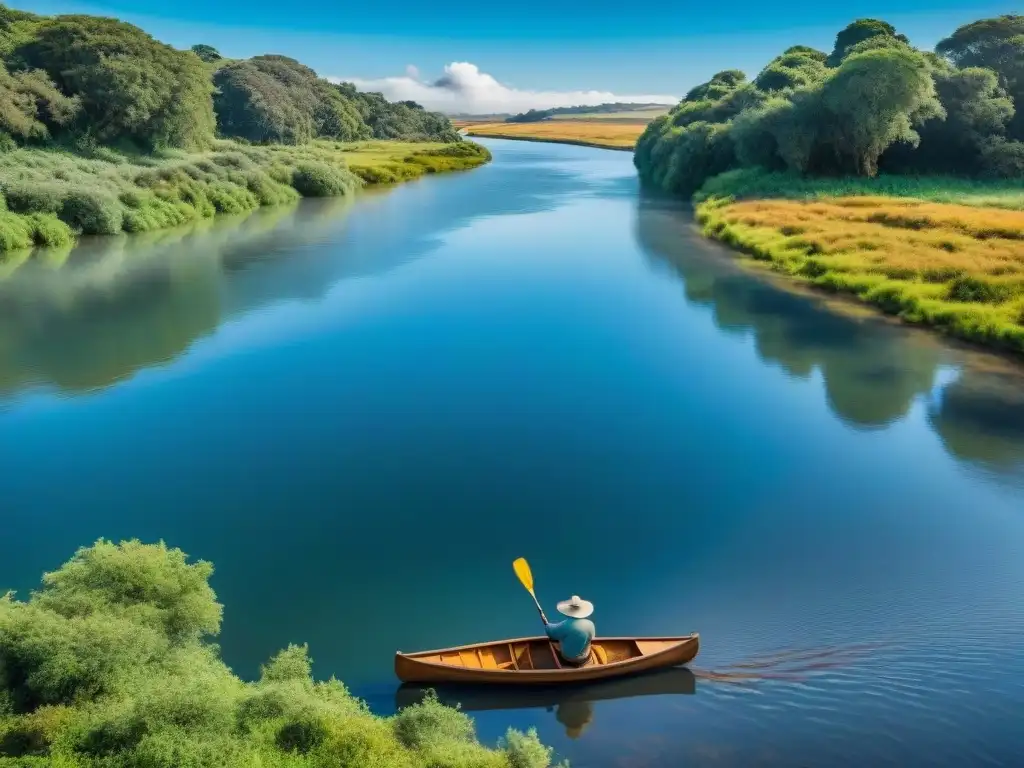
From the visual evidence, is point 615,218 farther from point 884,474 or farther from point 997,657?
point 997,657

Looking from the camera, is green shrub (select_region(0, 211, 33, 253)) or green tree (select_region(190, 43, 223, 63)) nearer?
green shrub (select_region(0, 211, 33, 253))

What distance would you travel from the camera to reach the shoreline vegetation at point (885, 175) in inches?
1008

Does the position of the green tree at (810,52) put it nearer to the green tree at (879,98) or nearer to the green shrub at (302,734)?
the green tree at (879,98)

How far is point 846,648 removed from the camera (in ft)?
31.1

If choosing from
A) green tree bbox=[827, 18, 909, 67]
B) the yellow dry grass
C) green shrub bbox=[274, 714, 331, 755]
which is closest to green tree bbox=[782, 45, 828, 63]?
green tree bbox=[827, 18, 909, 67]

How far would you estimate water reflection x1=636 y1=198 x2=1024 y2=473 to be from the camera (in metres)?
16.4

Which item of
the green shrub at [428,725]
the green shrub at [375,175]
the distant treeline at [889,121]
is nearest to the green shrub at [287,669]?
the green shrub at [428,725]

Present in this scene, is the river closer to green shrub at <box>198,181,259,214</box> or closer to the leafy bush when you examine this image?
the leafy bush

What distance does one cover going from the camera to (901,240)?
30406mm

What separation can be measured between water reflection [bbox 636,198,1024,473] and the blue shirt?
955 cm

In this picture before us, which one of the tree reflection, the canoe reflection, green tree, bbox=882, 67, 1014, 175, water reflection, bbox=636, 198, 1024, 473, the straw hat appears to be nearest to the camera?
the canoe reflection

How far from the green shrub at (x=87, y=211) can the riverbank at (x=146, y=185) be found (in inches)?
1.6

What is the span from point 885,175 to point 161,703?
5173 centimetres

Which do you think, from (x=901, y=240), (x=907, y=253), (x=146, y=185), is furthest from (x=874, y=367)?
(x=146, y=185)
